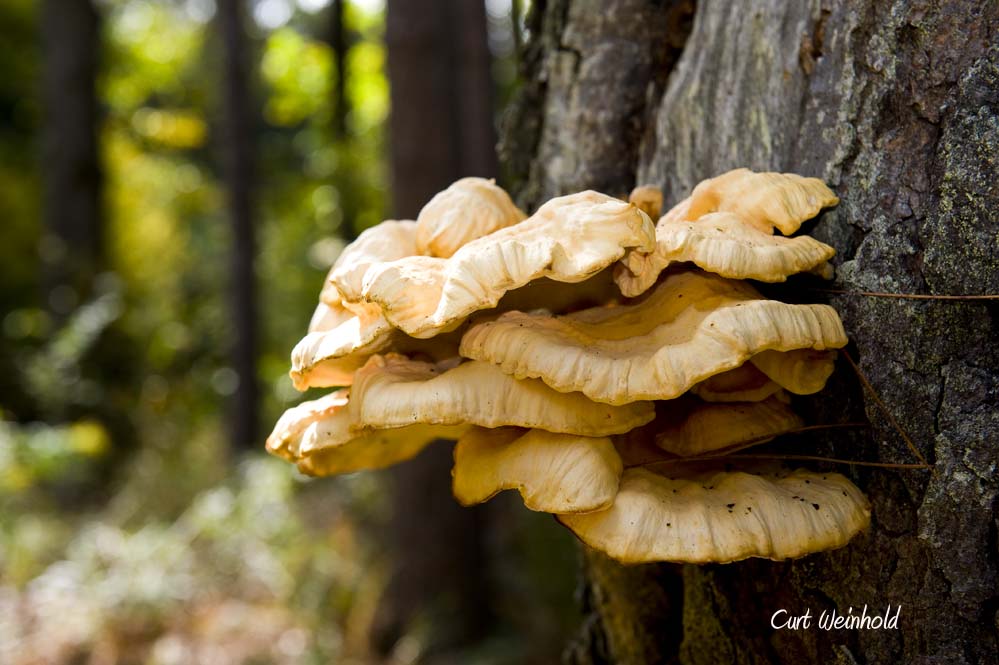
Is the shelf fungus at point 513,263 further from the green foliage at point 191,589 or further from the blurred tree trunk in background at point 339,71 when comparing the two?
the blurred tree trunk in background at point 339,71

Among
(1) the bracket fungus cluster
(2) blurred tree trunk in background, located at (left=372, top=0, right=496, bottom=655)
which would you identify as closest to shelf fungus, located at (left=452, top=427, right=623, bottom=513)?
(1) the bracket fungus cluster

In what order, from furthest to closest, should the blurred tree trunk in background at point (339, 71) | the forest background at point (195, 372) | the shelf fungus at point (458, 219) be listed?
the blurred tree trunk in background at point (339, 71) < the forest background at point (195, 372) < the shelf fungus at point (458, 219)

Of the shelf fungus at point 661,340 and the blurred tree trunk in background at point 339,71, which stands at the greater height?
the blurred tree trunk in background at point 339,71

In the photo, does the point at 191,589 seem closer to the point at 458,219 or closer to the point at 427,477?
the point at 427,477

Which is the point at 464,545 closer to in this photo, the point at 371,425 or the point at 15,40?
the point at 371,425

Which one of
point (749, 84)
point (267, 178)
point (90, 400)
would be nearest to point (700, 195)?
point (749, 84)

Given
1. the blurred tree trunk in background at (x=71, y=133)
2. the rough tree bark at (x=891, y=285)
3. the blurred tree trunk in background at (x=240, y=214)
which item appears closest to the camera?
the rough tree bark at (x=891, y=285)

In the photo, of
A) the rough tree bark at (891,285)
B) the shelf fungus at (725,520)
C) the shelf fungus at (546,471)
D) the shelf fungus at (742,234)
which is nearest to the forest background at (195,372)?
the rough tree bark at (891,285)
